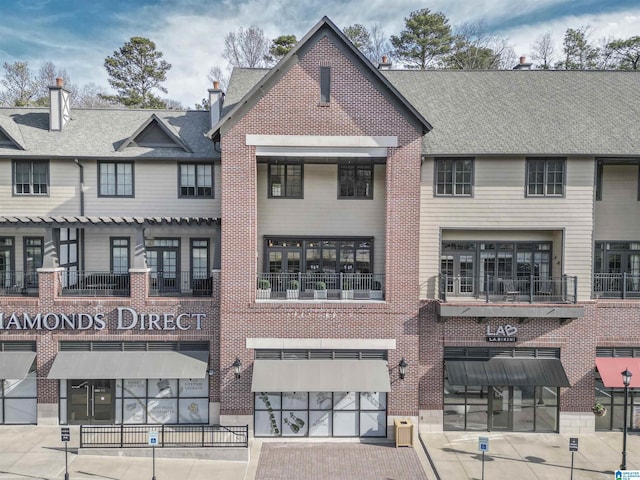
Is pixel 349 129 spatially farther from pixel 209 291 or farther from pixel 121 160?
pixel 121 160

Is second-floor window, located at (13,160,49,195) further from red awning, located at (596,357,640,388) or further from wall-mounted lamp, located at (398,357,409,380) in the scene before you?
red awning, located at (596,357,640,388)

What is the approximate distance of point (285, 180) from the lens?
64.5 feet

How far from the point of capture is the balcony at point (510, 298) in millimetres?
17328

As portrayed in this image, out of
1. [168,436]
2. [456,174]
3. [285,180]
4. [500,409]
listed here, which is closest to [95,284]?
[168,436]

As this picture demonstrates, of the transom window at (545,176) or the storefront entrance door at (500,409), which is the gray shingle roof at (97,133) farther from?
the storefront entrance door at (500,409)

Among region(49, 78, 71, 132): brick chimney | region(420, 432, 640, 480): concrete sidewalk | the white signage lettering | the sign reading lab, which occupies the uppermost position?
region(49, 78, 71, 132): brick chimney

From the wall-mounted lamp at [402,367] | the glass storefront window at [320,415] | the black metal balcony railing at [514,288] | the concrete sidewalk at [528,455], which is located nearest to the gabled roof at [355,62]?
the black metal balcony railing at [514,288]

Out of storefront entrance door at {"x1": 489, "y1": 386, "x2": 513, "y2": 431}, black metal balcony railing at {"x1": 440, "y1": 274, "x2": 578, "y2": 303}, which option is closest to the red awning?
black metal balcony railing at {"x1": 440, "y1": 274, "x2": 578, "y2": 303}

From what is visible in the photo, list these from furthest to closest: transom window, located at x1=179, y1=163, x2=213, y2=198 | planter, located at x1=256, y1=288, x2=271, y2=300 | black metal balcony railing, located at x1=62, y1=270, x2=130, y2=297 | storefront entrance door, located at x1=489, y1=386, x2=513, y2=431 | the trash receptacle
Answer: transom window, located at x1=179, y1=163, x2=213, y2=198, black metal balcony railing, located at x1=62, y1=270, x2=130, y2=297, storefront entrance door, located at x1=489, y1=386, x2=513, y2=431, planter, located at x1=256, y1=288, x2=271, y2=300, the trash receptacle

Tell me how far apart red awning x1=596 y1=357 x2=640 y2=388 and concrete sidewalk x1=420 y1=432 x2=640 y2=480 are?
2269mm

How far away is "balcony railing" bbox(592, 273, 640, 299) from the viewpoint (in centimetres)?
1911

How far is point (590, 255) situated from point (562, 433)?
723cm

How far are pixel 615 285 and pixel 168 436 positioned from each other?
19507 mm

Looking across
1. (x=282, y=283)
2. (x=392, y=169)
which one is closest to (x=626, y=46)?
(x=392, y=169)
